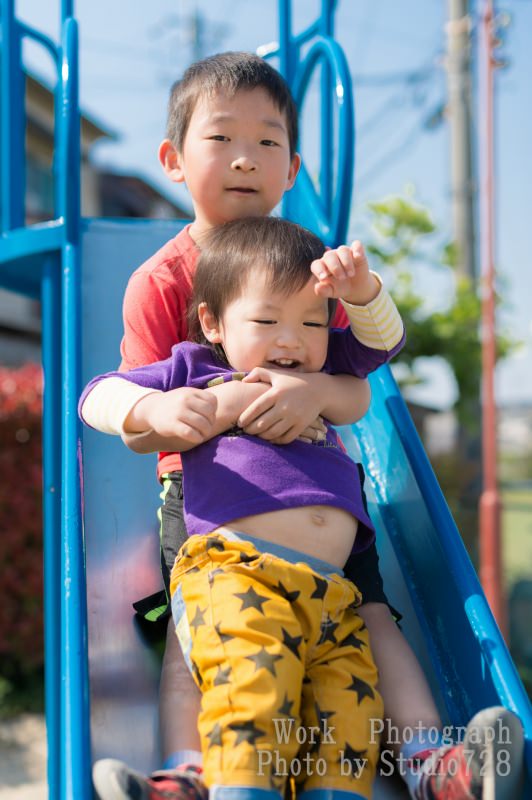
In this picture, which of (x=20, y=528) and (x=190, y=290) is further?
(x=20, y=528)

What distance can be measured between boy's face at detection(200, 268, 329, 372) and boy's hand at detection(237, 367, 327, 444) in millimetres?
36

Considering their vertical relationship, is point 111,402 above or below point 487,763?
above

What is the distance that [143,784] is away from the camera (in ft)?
3.88

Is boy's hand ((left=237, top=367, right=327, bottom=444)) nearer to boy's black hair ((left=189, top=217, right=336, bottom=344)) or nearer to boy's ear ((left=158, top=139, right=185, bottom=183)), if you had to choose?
boy's black hair ((left=189, top=217, right=336, bottom=344))

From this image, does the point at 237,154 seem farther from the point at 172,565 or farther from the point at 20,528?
the point at 20,528

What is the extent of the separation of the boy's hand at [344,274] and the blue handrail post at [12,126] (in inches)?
62.1

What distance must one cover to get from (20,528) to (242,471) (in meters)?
3.69

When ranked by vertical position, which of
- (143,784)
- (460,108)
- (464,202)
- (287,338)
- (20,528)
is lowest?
(143,784)

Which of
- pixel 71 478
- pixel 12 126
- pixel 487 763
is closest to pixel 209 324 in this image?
pixel 71 478

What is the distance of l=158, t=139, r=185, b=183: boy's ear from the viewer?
213cm

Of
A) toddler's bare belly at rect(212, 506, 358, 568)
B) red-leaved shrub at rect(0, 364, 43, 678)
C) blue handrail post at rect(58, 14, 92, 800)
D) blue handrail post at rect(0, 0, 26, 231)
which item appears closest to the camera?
blue handrail post at rect(58, 14, 92, 800)

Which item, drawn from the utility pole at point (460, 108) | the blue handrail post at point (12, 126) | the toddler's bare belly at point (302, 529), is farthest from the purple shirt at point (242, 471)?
the utility pole at point (460, 108)

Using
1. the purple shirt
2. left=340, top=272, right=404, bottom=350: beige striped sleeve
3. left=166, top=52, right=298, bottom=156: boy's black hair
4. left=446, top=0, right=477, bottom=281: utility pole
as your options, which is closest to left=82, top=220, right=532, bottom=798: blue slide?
the purple shirt

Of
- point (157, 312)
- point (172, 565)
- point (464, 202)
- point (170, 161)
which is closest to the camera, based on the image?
point (172, 565)
